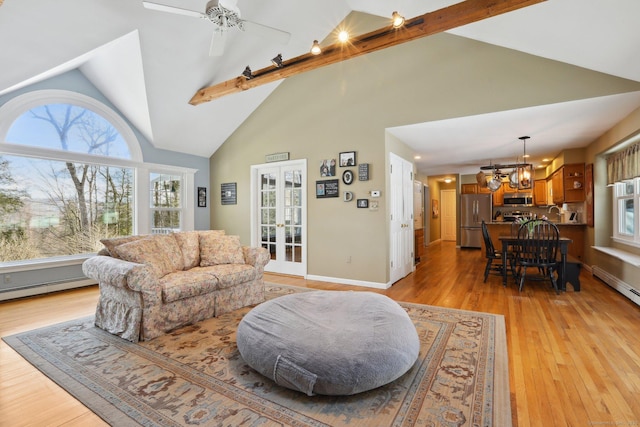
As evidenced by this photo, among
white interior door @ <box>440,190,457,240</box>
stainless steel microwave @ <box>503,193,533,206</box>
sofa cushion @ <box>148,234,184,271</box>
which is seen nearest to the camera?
sofa cushion @ <box>148,234,184,271</box>

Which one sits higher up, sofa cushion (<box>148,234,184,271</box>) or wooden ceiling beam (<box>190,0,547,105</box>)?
wooden ceiling beam (<box>190,0,547,105</box>)

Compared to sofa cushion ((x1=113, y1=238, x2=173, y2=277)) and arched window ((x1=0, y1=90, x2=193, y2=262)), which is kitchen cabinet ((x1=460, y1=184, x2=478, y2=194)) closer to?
arched window ((x1=0, y1=90, x2=193, y2=262))

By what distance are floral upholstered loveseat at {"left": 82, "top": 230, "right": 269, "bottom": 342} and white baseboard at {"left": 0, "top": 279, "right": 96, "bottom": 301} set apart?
76.7 inches

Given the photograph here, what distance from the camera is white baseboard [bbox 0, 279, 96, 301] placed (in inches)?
155

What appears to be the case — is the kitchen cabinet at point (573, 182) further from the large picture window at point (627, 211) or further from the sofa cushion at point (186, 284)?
the sofa cushion at point (186, 284)

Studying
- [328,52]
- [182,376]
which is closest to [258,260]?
[182,376]

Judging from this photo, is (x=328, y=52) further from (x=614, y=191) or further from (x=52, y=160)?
(x=614, y=191)

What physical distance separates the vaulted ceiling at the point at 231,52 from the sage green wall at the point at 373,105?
0.56 ft

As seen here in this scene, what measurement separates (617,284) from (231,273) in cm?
523

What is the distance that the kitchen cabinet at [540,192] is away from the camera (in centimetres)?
813

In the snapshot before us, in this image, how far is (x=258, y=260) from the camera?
3783mm

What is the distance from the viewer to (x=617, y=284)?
→ 4.15 metres

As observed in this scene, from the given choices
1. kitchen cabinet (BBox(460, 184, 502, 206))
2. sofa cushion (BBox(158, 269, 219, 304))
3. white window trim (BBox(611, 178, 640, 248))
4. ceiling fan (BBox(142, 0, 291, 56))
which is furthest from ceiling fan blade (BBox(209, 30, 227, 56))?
kitchen cabinet (BBox(460, 184, 502, 206))

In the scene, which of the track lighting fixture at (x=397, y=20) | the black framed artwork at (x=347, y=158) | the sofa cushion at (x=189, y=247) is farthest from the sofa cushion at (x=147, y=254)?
the track lighting fixture at (x=397, y=20)
